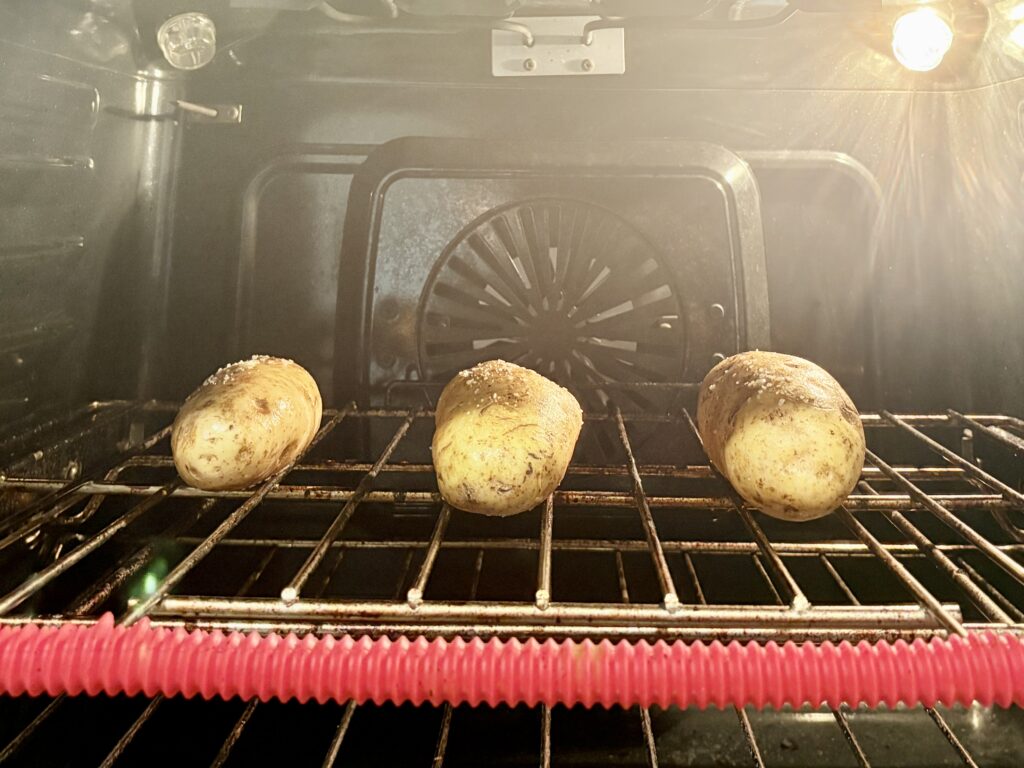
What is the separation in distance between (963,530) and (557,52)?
1047mm

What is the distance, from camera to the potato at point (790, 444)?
0.89 m

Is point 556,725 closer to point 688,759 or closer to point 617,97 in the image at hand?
point 688,759

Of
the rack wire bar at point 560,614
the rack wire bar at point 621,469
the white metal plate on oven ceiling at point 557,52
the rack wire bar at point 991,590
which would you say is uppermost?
the white metal plate on oven ceiling at point 557,52

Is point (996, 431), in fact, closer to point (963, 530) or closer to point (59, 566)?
point (963, 530)

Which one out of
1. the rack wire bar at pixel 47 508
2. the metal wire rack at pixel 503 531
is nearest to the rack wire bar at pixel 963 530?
the metal wire rack at pixel 503 531

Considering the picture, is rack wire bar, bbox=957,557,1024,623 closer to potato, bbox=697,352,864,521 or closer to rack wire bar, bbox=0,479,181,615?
potato, bbox=697,352,864,521

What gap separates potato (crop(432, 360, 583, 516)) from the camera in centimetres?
90

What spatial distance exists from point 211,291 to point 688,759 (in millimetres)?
1164

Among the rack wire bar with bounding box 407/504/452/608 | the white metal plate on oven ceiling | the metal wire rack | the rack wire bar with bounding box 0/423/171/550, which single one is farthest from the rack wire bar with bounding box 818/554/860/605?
the rack wire bar with bounding box 0/423/171/550

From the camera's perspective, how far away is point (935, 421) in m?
1.23

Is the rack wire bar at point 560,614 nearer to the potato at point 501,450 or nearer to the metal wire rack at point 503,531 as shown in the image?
the metal wire rack at point 503,531

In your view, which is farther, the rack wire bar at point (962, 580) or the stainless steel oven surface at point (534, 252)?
the stainless steel oven surface at point (534, 252)

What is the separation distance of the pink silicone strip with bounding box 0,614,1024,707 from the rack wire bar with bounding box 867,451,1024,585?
0.15 m

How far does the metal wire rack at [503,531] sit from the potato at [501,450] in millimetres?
41
